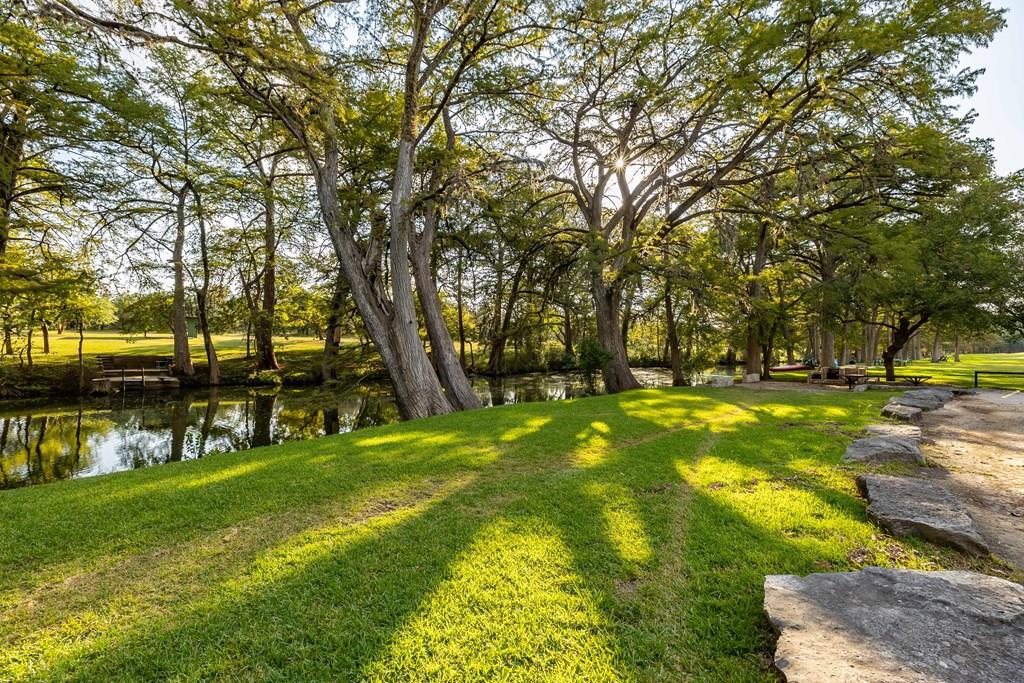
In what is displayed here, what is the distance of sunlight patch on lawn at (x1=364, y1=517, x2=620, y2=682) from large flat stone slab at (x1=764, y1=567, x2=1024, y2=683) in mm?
898

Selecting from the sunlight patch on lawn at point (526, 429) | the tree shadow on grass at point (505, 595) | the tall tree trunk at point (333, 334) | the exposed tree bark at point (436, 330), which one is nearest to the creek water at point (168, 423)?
the tall tree trunk at point (333, 334)

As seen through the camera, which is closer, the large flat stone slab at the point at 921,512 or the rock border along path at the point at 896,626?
the rock border along path at the point at 896,626

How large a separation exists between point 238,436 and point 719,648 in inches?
484

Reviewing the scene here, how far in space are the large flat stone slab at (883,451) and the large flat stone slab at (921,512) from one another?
110cm

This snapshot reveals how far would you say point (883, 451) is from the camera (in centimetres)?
531

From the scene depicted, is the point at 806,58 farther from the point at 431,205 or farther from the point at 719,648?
the point at 719,648

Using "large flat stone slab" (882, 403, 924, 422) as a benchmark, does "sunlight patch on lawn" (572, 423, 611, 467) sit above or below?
below

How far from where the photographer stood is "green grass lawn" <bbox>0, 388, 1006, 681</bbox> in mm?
2109

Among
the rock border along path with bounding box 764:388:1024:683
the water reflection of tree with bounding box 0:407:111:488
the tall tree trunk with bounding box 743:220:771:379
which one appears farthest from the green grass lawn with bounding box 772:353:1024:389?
the water reflection of tree with bounding box 0:407:111:488

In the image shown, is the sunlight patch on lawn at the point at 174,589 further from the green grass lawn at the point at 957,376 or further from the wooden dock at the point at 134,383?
the green grass lawn at the point at 957,376

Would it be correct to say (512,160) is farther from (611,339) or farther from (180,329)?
(180,329)

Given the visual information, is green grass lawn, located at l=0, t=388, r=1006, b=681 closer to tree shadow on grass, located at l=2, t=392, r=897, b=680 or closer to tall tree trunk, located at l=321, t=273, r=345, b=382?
tree shadow on grass, located at l=2, t=392, r=897, b=680

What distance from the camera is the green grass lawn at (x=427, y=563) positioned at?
6.92ft

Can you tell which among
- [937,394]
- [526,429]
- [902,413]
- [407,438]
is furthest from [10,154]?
[937,394]
